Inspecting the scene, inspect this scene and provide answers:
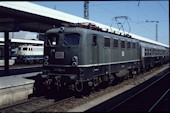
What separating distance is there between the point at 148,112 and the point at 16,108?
548cm

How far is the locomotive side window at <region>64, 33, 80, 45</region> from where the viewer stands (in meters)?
12.6

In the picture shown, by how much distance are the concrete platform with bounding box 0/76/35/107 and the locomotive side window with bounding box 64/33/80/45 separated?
3.00 metres

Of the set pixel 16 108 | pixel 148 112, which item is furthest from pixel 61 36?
pixel 148 112

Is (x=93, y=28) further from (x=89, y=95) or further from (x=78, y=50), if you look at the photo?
(x=89, y=95)

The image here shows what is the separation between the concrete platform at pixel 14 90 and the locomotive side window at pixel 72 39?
300cm

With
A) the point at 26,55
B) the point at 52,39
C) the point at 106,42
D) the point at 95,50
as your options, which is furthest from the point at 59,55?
the point at 26,55

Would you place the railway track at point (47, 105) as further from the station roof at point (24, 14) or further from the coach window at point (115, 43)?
the station roof at point (24, 14)

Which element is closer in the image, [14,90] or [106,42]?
[14,90]

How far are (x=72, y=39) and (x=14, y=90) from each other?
3.73 m

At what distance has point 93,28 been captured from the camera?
14.0m

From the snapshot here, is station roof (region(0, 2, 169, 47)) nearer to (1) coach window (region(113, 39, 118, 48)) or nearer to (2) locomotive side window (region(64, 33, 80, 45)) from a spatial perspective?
(2) locomotive side window (region(64, 33, 80, 45))

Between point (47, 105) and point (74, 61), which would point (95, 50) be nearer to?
point (74, 61)

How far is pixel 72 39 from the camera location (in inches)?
500

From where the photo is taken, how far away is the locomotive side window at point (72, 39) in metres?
12.6
